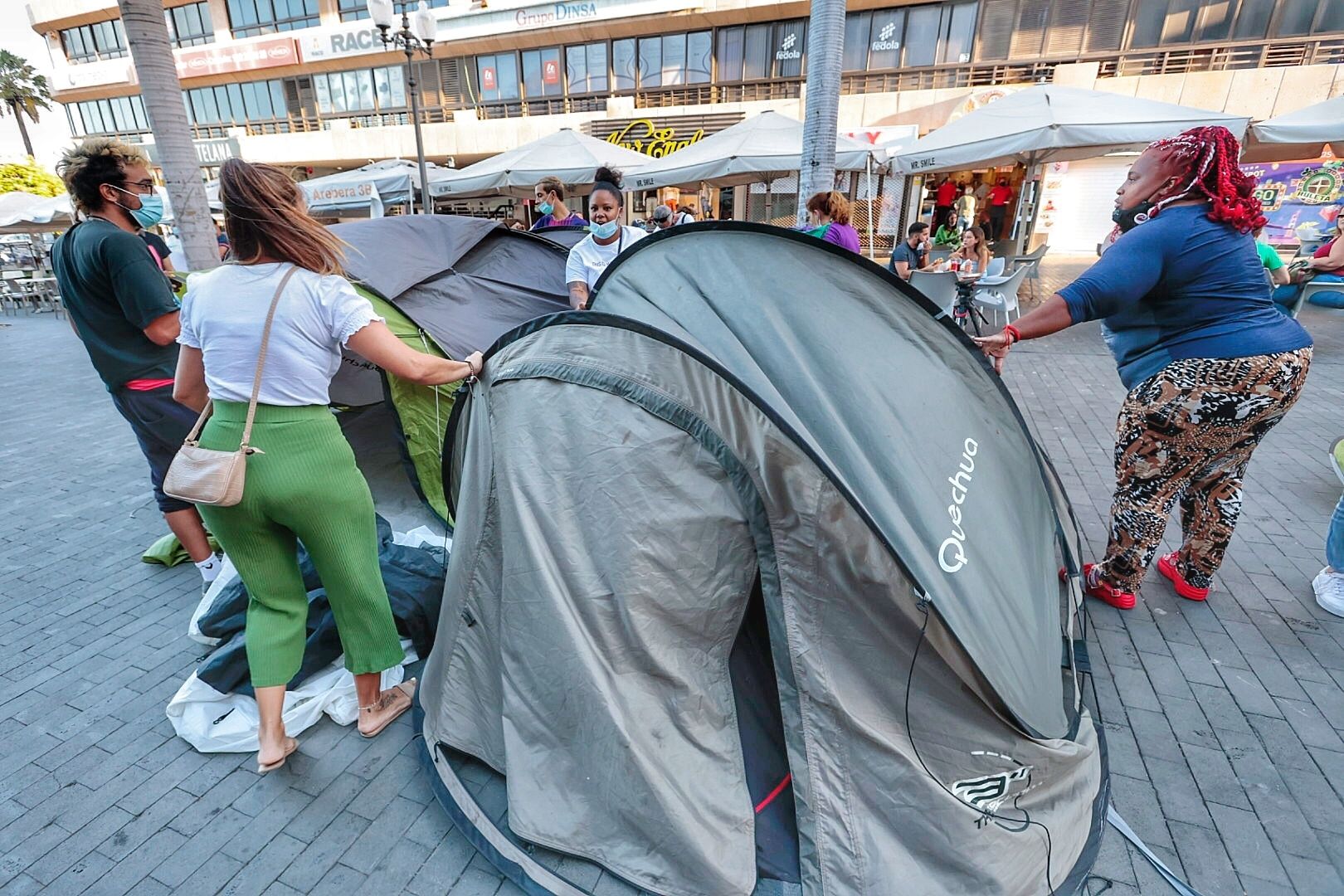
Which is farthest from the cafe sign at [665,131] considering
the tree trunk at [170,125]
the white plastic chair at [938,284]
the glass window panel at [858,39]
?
the tree trunk at [170,125]

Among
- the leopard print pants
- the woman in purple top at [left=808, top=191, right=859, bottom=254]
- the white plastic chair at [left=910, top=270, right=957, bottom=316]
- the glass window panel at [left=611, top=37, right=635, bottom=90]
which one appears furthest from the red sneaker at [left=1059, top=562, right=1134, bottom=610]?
the glass window panel at [left=611, top=37, right=635, bottom=90]

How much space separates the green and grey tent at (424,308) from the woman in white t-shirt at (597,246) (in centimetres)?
22

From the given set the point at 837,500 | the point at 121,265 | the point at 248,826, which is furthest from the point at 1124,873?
the point at 121,265

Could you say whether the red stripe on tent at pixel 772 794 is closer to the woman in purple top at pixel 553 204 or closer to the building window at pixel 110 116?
the woman in purple top at pixel 553 204

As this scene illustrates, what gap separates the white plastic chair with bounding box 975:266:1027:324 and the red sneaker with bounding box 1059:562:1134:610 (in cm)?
575

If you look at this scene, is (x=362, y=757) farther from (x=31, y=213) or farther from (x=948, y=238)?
(x=31, y=213)

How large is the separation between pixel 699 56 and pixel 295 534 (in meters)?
19.8

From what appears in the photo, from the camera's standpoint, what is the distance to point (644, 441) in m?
1.81

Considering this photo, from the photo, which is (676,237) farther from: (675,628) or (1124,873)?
(1124,873)

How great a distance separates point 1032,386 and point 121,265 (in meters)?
7.22

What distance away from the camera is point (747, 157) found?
338 inches

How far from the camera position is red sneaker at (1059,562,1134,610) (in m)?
3.01

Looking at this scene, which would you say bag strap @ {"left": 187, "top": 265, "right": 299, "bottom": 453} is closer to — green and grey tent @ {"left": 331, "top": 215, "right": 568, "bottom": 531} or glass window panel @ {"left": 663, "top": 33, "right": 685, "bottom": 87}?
green and grey tent @ {"left": 331, "top": 215, "right": 568, "bottom": 531}

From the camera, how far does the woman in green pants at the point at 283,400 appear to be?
180 centimetres
